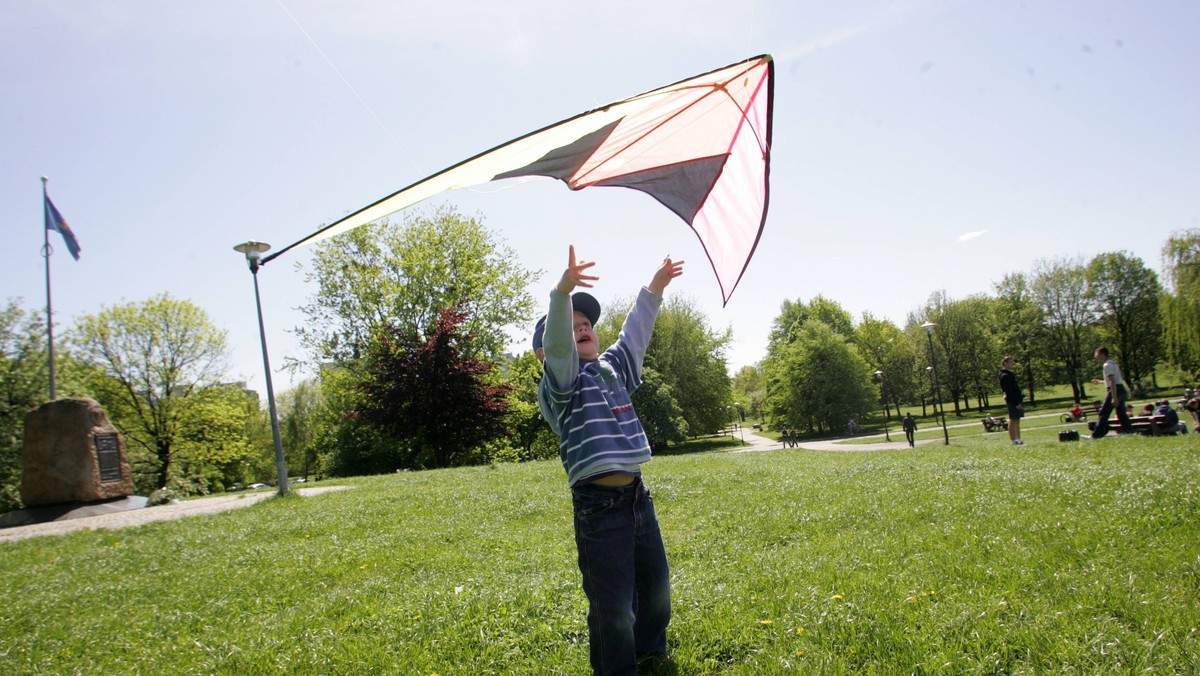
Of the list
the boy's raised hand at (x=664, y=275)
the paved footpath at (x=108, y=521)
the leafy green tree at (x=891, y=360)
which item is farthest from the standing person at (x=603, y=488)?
the leafy green tree at (x=891, y=360)

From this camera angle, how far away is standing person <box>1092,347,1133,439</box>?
13227 mm

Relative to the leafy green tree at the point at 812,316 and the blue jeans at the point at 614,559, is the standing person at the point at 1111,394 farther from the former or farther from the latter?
the leafy green tree at the point at 812,316

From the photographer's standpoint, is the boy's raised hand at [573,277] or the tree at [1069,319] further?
the tree at [1069,319]

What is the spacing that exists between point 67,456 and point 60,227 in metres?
11.3

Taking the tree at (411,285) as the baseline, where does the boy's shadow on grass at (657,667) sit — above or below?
below

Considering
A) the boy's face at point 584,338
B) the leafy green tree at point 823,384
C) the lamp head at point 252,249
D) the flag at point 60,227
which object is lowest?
the leafy green tree at point 823,384

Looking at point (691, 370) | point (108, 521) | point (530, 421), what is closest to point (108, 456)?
point (108, 521)

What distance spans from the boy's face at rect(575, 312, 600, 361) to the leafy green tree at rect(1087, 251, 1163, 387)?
68.1m

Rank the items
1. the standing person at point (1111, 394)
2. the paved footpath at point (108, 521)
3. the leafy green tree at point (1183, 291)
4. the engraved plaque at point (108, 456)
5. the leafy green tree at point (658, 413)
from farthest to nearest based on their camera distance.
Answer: the leafy green tree at point (658, 413)
the leafy green tree at point (1183, 291)
the engraved plaque at point (108, 456)
the standing person at point (1111, 394)
the paved footpath at point (108, 521)

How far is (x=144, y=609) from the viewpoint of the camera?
5559 millimetres

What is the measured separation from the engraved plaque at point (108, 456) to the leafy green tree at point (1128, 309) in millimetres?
69471

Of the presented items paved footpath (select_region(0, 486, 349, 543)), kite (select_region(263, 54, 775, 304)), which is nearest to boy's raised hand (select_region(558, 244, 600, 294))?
kite (select_region(263, 54, 775, 304))

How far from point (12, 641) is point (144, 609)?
859mm

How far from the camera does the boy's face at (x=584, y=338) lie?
11.2 ft
